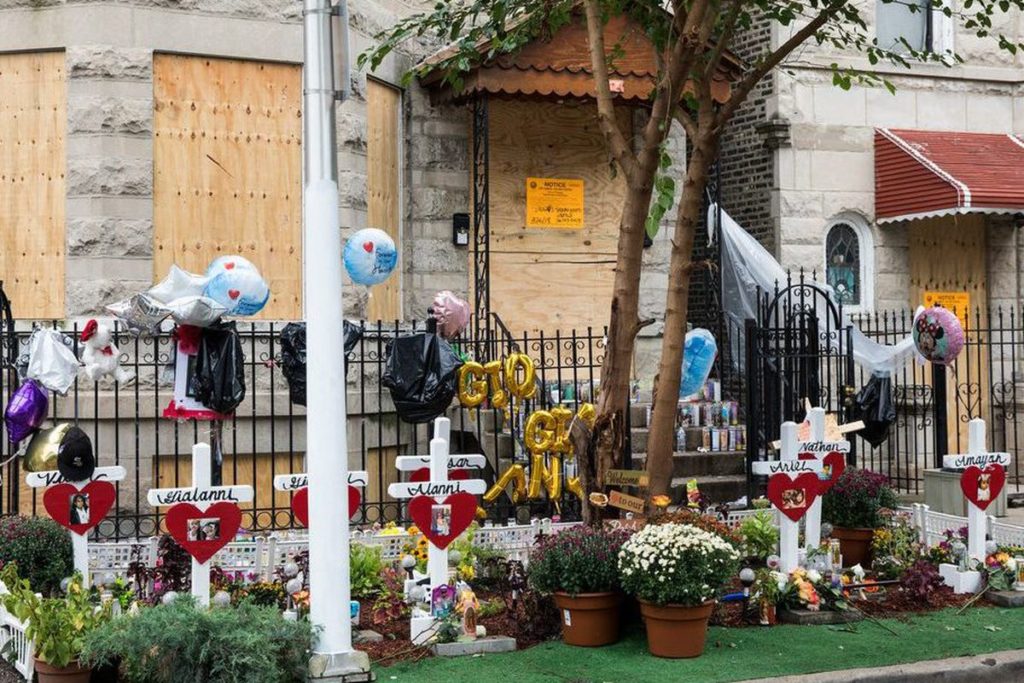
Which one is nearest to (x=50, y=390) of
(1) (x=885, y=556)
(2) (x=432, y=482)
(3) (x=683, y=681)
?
(2) (x=432, y=482)

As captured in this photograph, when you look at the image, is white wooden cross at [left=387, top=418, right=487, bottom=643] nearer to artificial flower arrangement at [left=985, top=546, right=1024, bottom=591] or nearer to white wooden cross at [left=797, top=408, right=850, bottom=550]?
white wooden cross at [left=797, top=408, right=850, bottom=550]

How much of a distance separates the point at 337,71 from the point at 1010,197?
37.8 feet

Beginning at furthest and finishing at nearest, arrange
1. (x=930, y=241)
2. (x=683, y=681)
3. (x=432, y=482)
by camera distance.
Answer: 1. (x=930, y=241)
2. (x=432, y=482)
3. (x=683, y=681)

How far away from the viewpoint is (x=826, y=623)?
8945 mm

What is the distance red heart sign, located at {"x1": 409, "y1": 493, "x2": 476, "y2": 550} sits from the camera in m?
8.39

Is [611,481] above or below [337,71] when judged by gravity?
below

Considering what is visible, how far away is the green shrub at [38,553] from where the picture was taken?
336 inches

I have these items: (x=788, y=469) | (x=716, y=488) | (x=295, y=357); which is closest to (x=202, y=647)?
(x=295, y=357)

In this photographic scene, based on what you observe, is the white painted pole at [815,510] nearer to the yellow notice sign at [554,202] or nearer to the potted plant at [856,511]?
the potted plant at [856,511]

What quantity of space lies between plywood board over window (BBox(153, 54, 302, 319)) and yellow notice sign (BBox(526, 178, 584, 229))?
335 centimetres

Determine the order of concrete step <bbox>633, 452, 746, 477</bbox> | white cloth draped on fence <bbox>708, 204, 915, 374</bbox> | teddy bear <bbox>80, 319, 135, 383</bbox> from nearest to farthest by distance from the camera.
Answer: teddy bear <bbox>80, 319, 135, 383</bbox>
concrete step <bbox>633, 452, 746, 477</bbox>
white cloth draped on fence <bbox>708, 204, 915, 374</bbox>

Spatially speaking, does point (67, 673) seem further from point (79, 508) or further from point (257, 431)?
point (257, 431)

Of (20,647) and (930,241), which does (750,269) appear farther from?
(20,647)

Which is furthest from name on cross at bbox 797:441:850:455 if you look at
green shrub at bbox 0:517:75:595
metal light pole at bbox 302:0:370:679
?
green shrub at bbox 0:517:75:595
